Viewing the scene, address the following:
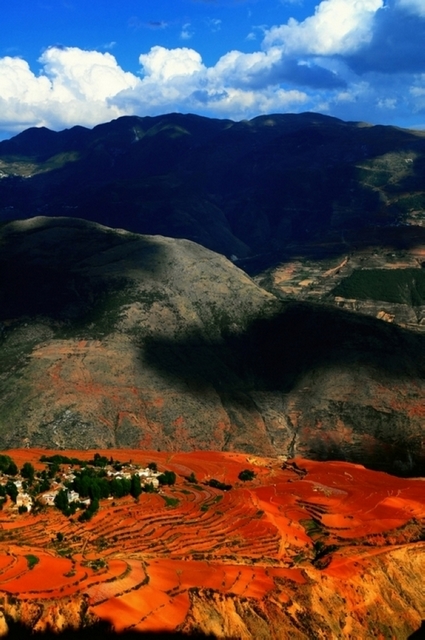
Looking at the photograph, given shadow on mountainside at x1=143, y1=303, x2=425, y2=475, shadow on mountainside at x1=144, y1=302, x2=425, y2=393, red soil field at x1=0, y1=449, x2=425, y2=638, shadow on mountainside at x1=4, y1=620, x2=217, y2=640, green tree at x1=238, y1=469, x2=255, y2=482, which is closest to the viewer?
shadow on mountainside at x1=4, y1=620, x2=217, y2=640

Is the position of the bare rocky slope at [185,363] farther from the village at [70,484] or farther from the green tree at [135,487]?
the green tree at [135,487]

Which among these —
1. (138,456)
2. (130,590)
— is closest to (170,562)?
(130,590)

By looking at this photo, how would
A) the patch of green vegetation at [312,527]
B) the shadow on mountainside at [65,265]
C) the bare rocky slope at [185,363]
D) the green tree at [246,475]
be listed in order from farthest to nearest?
1. the shadow on mountainside at [65,265]
2. the bare rocky slope at [185,363]
3. the green tree at [246,475]
4. the patch of green vegetation at [312,527]

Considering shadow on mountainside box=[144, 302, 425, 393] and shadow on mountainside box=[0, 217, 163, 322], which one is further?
shadow on mountainside box=[0, 217, 163, 322]

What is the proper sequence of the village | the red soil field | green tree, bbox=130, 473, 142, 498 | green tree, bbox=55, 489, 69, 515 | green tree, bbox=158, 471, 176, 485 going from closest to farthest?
the red soil field, green tree, bbox=55, 489, 69, 515, the village, green tree, bbox=130, 473, 142, 498, green tree, bbox=158, 471, 176, 485

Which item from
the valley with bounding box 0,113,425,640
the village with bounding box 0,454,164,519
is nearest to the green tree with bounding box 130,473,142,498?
the village with bounding box 0,454,164,519

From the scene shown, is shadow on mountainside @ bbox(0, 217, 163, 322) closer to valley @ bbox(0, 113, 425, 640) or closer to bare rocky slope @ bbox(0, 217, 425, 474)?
Answer: bare rocky slope @ bbox(0, 217, 425, 474)

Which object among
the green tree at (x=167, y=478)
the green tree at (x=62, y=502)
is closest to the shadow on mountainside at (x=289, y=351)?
the green tree at (x=167, y=478)
